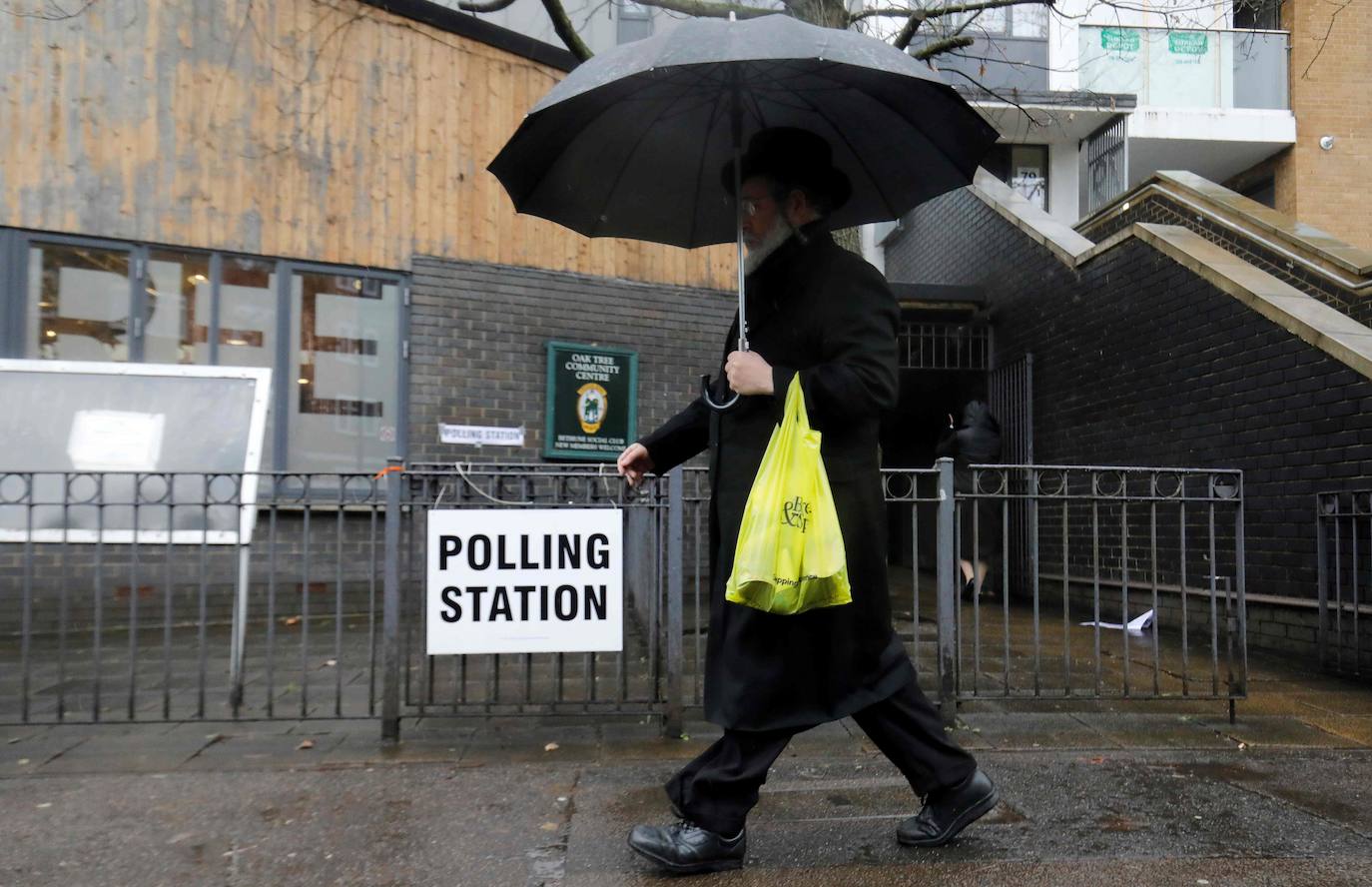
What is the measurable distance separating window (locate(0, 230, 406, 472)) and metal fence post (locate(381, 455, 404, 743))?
3.58 m

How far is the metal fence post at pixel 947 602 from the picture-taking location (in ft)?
15.6

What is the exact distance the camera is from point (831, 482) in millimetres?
2922

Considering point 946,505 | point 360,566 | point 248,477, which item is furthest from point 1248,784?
point 360,566

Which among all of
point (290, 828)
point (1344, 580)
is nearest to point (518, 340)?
point (290, 828)

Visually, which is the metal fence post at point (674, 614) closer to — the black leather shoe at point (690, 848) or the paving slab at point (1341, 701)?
the black leather shoe at point (690, 848)

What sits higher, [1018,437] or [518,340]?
[518,340]

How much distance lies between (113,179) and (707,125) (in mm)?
6903

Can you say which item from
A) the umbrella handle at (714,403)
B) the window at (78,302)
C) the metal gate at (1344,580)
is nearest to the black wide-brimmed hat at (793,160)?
the umbrella handle at (714,403)

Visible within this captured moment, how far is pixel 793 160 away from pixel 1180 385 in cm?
660

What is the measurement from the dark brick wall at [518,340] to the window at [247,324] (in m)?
0.26

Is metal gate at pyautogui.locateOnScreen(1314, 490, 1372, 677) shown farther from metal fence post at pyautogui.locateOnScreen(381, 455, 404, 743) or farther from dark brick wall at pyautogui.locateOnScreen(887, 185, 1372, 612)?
metal fence post at pyautogui.locateOnScreen(381, 455, 404, 743)

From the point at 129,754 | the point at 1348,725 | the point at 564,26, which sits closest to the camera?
the point at 129,754

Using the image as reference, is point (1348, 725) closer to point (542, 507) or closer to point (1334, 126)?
point (542, 507)

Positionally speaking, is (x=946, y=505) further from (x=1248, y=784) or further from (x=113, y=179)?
(x=113, y=179)
